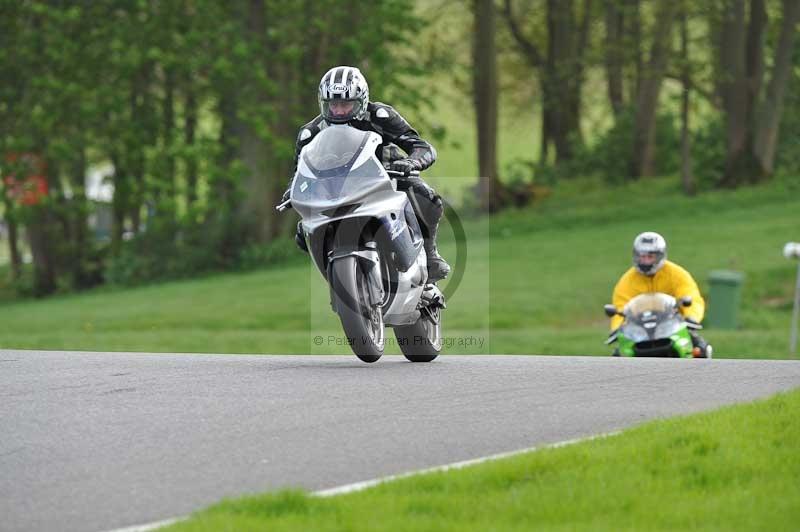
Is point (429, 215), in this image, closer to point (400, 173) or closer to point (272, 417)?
point (400, 173)

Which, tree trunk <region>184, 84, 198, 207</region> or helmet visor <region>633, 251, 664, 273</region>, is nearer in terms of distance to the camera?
helmet visor <region>633, 251, 664, 273</region>

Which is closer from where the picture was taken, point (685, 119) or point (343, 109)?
point (343, 109)

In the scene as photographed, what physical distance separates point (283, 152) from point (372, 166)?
28.4 metres

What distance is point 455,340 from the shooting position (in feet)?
89.1

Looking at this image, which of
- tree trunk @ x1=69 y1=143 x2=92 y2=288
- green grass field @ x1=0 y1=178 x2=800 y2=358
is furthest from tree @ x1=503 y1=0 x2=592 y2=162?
tree trunk @ x1=69 y1=143 x2=92 y2=288

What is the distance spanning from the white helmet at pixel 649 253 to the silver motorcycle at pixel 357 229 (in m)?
4.70

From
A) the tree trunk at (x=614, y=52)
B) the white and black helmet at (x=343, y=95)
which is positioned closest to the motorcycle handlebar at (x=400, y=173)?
the white and black helmet at (x=343, y=95)

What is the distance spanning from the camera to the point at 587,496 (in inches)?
247

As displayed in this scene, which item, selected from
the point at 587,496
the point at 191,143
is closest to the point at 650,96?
the point at 191,143

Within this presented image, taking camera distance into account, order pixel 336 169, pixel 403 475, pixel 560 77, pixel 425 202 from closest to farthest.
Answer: pixel 403 475 → pixel 336 169 → pixel 425 202 → pixel 560 77

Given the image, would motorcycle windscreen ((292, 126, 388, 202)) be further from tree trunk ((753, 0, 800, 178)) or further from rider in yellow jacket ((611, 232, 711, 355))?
tree trunk ((753, 0, 800, 178))

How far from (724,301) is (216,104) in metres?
19.3

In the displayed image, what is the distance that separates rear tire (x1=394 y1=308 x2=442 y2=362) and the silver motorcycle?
3.02 feet

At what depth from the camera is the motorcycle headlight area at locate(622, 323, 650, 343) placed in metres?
15.5
